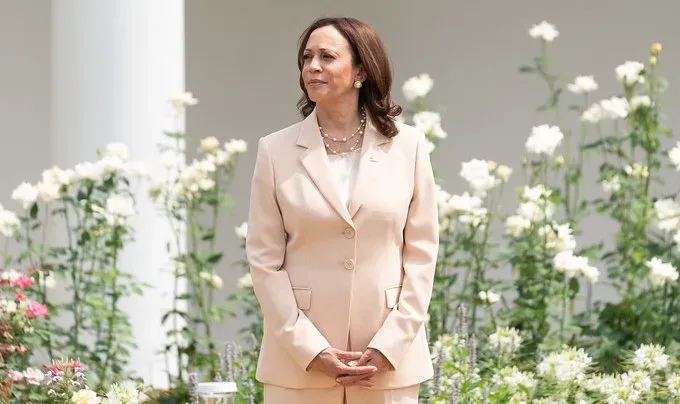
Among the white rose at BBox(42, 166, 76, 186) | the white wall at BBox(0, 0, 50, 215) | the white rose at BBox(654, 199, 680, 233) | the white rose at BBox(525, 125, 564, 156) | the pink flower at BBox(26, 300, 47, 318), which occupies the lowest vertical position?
the pink flower at BBox(26, 300, 47, 318)

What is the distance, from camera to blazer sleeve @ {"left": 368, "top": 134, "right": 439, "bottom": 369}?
3582mm

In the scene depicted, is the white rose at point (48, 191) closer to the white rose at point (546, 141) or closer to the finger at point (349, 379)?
the white rose at point (546, 141)

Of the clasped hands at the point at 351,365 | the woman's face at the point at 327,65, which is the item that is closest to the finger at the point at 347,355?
the clasped hands at the point at 351,365

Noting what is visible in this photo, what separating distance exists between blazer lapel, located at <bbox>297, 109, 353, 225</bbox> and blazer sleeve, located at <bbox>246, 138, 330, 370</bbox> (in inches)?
4.1

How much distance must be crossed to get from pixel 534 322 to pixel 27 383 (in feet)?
7.82

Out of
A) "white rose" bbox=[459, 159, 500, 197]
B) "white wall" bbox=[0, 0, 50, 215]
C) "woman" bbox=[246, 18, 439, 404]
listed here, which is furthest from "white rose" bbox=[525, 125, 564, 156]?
"white wall" bbox=[0, 0, 50, 215]

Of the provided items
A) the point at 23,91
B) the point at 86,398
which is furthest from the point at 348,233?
the point at 23,91

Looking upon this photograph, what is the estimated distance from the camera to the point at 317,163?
3697mm

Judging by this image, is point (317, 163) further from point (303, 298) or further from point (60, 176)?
point (60, 176)

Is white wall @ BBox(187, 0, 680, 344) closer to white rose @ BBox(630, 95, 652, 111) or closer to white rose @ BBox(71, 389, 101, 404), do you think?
white rose @ BBox(630, 95, 652, 111)

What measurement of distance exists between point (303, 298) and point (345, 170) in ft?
1.24

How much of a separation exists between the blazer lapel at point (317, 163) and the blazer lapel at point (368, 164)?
0.05 meters

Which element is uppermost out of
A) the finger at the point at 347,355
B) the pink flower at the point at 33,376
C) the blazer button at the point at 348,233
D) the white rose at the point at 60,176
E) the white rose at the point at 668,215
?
the white rose at the point at 60,176

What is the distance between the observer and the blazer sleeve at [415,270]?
11.8ft
